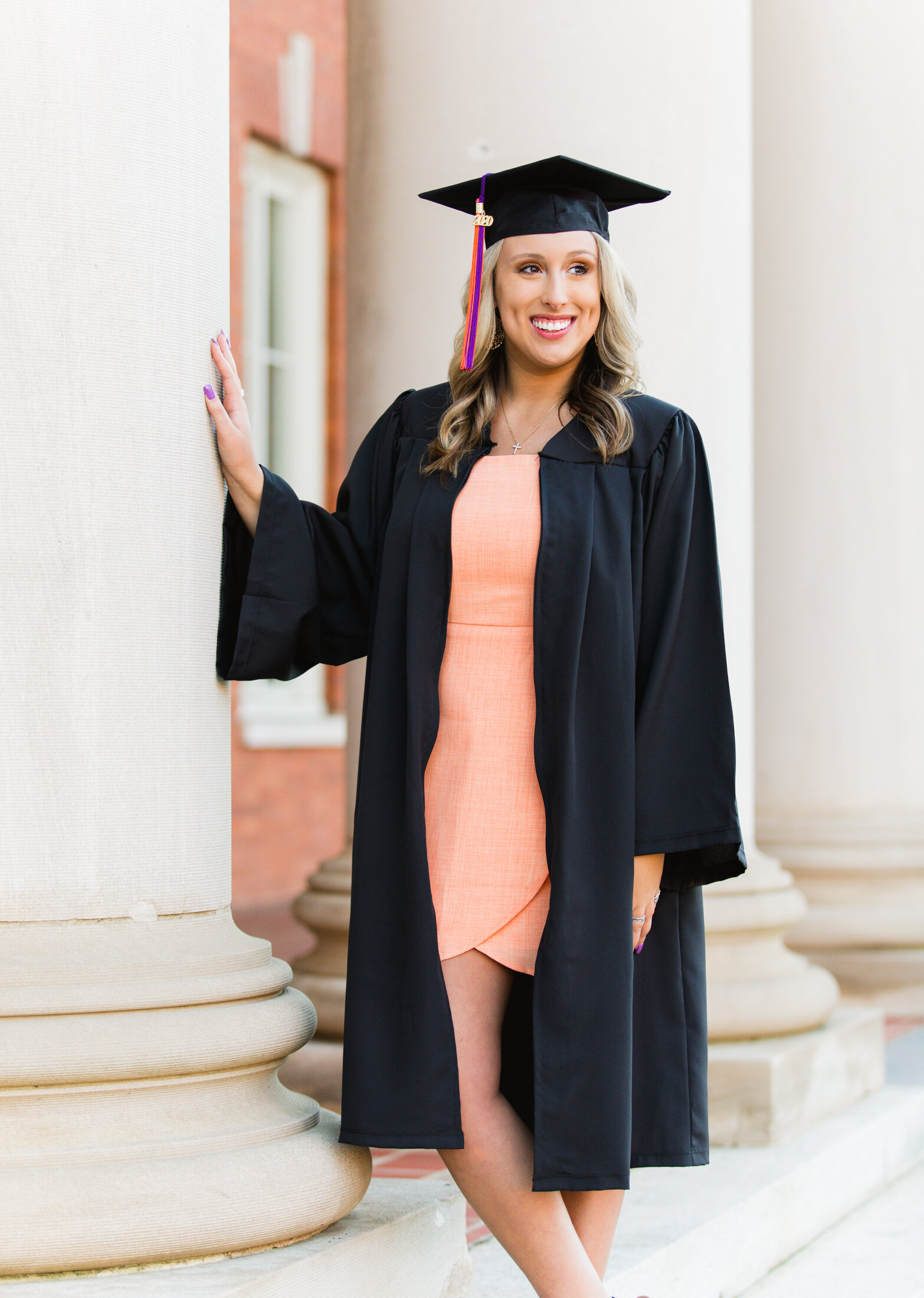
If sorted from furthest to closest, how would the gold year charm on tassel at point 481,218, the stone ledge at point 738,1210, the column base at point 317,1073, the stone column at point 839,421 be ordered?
the stone column at point 839,421
the column base at point 317,1073
the stone ledge at point 738,1210
the gold year charm on tassel at point 481,218

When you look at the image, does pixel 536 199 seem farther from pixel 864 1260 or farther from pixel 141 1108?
pixel 864 1260

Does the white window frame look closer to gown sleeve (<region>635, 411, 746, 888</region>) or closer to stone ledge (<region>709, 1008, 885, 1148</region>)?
stone ledge (<region>709, 1008, 885, 1148</region>)

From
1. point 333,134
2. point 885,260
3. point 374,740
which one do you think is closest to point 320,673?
point 333,134

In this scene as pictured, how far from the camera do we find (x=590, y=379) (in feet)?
9.18

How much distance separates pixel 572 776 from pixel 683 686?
0.89ft

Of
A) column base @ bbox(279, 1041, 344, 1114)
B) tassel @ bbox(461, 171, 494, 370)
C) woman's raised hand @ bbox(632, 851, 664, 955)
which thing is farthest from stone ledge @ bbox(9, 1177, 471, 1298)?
tassel @ bbox(461, 171, 494, 370)

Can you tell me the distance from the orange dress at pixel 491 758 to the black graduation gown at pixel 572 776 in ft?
0.12

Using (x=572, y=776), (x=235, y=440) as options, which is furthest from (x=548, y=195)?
(x=572, y=776)

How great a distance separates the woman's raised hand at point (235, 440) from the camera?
2.64m

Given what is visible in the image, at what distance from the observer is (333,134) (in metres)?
10.6

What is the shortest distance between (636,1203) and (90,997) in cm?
166

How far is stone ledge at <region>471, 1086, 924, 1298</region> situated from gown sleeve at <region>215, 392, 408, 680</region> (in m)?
1.23

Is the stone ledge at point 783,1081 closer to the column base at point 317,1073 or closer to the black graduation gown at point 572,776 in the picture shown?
the column base at point 317,1073

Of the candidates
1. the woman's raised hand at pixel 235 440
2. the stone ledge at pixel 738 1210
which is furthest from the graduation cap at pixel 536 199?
the stone ledge at pixel 738 1210
